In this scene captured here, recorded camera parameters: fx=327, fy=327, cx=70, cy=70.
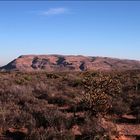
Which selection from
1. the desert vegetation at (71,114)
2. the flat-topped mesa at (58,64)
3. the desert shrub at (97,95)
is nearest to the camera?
the desert vegetation at (71,114)

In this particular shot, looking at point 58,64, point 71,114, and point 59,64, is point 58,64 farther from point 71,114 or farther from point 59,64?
point 71,114

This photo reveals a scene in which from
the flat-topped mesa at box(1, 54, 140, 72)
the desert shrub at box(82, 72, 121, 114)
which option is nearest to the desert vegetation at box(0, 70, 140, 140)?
the desert shrub at box(82, 72, 121, 114)

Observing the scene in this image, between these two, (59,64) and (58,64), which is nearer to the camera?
(59,64)

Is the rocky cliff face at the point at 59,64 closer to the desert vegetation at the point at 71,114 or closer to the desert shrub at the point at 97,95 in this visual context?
the desert vegetation at the point at 71,114

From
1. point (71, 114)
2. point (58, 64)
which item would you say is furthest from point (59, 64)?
point (71, 114)

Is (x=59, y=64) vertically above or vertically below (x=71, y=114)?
below

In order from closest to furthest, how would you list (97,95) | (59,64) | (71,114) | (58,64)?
(97,95) → (71,114) → (59,64) → (58,64)

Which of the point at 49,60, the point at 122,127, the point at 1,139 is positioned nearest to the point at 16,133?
the point at 1,139

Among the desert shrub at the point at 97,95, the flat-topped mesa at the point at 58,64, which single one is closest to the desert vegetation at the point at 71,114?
the desert shrub at the point at 97,95

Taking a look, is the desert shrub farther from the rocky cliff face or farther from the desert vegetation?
the rocky cliff face

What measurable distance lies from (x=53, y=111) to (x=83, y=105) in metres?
2.29

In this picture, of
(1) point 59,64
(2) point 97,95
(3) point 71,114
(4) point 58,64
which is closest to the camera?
(2) point 97,95

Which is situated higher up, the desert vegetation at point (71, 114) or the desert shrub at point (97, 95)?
the desert shrub at point (97, 95)

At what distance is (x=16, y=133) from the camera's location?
1005cm
